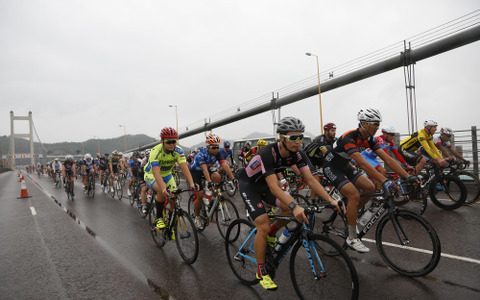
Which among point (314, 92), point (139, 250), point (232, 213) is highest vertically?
point (314, 92)

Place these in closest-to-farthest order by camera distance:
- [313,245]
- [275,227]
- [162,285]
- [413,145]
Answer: [313,245]
[275,227]
[162,285]
[413,145]

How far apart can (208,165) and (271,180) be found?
3.31m

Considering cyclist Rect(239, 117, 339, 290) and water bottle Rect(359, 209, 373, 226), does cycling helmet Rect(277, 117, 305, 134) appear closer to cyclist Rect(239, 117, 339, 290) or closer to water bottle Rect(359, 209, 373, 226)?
cyclist Rect(239, 117, 339, 290)

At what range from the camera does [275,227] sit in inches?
136

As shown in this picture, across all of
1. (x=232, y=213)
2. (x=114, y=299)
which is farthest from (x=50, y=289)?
(x=232, y=213)

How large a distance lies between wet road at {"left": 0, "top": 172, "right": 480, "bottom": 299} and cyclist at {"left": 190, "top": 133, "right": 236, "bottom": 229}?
0.70m

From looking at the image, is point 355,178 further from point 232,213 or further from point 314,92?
point 314,92

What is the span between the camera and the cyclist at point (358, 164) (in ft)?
13.3

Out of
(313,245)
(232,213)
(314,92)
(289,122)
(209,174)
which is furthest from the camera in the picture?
(314,92)

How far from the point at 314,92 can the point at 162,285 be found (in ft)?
98.4

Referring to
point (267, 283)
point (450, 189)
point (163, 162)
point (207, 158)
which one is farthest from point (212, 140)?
point (450, 189)

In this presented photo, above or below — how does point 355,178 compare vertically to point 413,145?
below

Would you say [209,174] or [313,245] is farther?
[209,174]

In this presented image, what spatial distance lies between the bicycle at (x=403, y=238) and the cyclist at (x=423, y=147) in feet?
10.5
